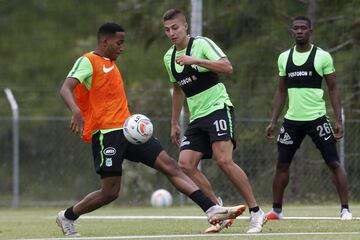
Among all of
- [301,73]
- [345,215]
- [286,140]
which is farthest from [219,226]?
[301,73]

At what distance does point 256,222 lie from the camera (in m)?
9.98

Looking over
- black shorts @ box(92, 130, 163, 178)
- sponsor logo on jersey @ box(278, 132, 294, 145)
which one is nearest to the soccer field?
black shorts @ box(92, 130, 163, 178)

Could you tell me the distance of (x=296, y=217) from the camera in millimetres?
12398

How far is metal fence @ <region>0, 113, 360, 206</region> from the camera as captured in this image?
18.9 meters

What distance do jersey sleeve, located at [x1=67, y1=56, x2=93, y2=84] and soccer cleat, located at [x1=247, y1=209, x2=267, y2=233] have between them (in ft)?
6.37

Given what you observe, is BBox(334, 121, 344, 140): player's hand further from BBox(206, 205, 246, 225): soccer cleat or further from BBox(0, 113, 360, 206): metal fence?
BBox(0, 113, 360, 206): metal fence

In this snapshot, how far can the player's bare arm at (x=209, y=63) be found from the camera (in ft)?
32.7

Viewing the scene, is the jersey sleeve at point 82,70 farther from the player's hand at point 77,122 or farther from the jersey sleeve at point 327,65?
the jersey sleeve at point 327,65

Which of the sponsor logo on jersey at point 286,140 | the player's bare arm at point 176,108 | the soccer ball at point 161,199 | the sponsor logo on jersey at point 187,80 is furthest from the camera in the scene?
the soccer ball at point 161,199

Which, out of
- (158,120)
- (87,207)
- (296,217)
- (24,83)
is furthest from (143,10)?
(87,207)

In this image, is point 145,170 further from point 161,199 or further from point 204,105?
point 204,105

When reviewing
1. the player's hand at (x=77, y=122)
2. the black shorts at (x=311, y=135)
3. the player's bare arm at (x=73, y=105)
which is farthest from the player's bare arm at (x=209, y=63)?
the black shorts at (x=311, y=135)

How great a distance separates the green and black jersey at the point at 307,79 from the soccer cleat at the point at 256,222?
2379 millimetres

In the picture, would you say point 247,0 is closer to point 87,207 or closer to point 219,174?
point 219,174
